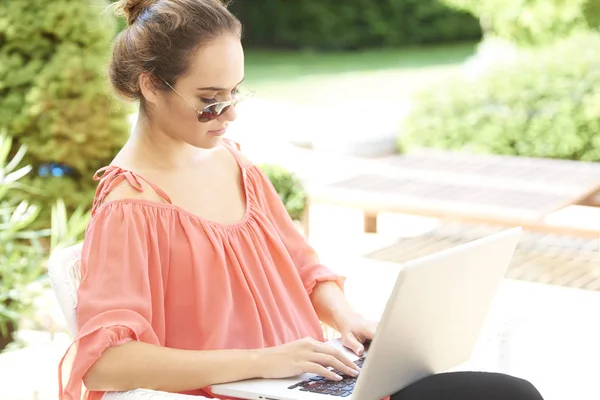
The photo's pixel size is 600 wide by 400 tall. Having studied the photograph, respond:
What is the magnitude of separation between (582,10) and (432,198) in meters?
5.16

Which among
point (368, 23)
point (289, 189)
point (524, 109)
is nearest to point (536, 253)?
point (289, 189)

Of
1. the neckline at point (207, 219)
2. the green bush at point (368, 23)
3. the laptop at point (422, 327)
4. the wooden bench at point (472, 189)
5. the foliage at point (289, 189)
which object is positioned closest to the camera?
the laptop at point (422, 327)

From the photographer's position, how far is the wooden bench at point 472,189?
200 inches

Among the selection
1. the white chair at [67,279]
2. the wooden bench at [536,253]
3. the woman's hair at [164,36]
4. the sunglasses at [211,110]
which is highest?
the woman's hair at [164,36]

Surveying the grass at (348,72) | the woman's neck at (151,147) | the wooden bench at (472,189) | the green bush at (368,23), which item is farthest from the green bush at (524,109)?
the green bush at (368,23)

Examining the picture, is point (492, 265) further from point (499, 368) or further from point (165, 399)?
point (165, 399)

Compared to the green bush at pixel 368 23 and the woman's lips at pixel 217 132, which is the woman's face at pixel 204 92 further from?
the green bush at pixel 368 23

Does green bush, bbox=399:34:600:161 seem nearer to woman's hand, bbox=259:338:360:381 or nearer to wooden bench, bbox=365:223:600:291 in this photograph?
wooden bench, bbox=365:223:600:291

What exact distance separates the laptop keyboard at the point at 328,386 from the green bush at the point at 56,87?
3.83 metres

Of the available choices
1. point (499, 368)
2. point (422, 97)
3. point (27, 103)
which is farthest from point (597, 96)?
point (499, 368)

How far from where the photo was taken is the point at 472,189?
557cm

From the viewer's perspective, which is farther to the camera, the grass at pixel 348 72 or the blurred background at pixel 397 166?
the grass at pixel 348 72

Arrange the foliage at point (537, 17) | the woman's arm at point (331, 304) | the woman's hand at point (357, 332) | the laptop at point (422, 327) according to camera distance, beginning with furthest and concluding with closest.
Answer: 1. the foliage at point (537, 17)
2. the woman's arm at point (331, 304)
3. the woman's hand at point (357, 332)
4. the laptop at point (422, 327)

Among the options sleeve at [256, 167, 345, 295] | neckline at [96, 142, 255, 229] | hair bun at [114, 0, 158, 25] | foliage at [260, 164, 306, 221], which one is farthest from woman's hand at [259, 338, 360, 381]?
foliage at [260, 164, 306, 221]
